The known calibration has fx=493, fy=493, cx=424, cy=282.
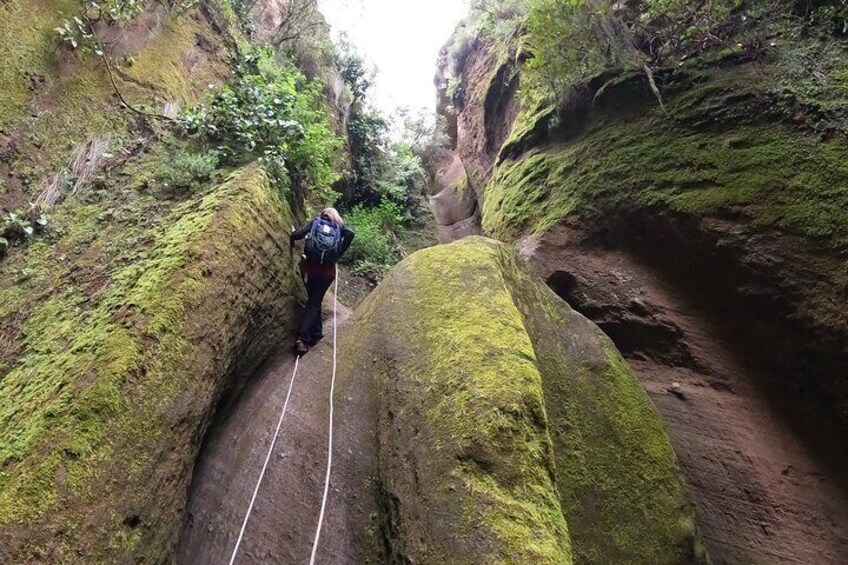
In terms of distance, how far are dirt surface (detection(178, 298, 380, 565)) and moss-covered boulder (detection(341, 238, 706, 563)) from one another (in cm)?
32

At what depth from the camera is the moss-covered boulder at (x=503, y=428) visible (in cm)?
371

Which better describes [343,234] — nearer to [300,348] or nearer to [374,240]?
[300,348]

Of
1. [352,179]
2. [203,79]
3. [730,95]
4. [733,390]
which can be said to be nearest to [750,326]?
[733,390]

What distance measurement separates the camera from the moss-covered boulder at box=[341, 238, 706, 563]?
146 inches

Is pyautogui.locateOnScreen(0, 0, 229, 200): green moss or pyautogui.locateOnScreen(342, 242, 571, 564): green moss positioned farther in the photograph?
pyautogui.locateOnScreen(0, 0, 229, 200): green moss

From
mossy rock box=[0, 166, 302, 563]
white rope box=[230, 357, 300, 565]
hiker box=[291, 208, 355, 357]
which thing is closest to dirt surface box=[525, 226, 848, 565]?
hiker box=[291, 208, 355, 357]

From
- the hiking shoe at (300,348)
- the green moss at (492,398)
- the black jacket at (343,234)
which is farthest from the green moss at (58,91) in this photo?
the green moss at (492,398)

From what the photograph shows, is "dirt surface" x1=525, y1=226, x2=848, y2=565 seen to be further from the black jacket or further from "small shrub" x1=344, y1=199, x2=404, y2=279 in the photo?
"small shrub" x1=344, y1=199, x2=404, y2=279

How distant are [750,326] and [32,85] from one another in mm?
9760

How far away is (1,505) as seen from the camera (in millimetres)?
3072

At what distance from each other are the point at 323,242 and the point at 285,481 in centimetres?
320

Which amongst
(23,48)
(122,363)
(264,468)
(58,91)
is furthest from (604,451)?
(23,48)

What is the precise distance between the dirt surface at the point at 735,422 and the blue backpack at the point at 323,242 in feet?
13.4

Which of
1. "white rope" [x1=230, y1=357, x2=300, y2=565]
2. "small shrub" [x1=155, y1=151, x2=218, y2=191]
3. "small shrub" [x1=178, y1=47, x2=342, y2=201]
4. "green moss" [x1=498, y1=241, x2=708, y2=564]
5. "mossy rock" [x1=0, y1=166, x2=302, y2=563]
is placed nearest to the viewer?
"mossy rock" [x1=0, y1=166, x2=302, y2=563]
